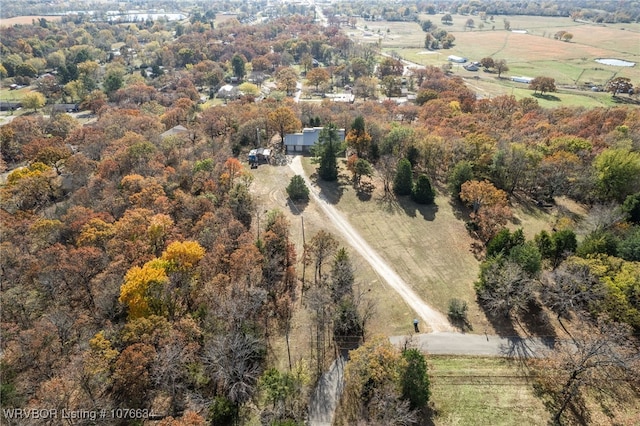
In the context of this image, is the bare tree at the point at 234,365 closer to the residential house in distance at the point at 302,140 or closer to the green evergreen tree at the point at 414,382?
the green evergreen tree at the point at 414,382

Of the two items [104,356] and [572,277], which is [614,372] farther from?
[104,356]

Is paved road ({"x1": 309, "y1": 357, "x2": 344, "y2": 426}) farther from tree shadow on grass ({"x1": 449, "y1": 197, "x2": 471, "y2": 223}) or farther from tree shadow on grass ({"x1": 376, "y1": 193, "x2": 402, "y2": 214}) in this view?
tree shadow on grass ({"x1": 449, "y1": 197, "x2": 471, "y2": 223})

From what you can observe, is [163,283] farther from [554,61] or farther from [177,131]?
[554,61]

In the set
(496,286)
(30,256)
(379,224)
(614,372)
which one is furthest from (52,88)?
(614,372)

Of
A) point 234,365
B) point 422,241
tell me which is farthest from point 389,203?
point 234,365

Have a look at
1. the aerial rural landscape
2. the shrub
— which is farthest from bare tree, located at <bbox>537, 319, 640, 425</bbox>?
the shrub
